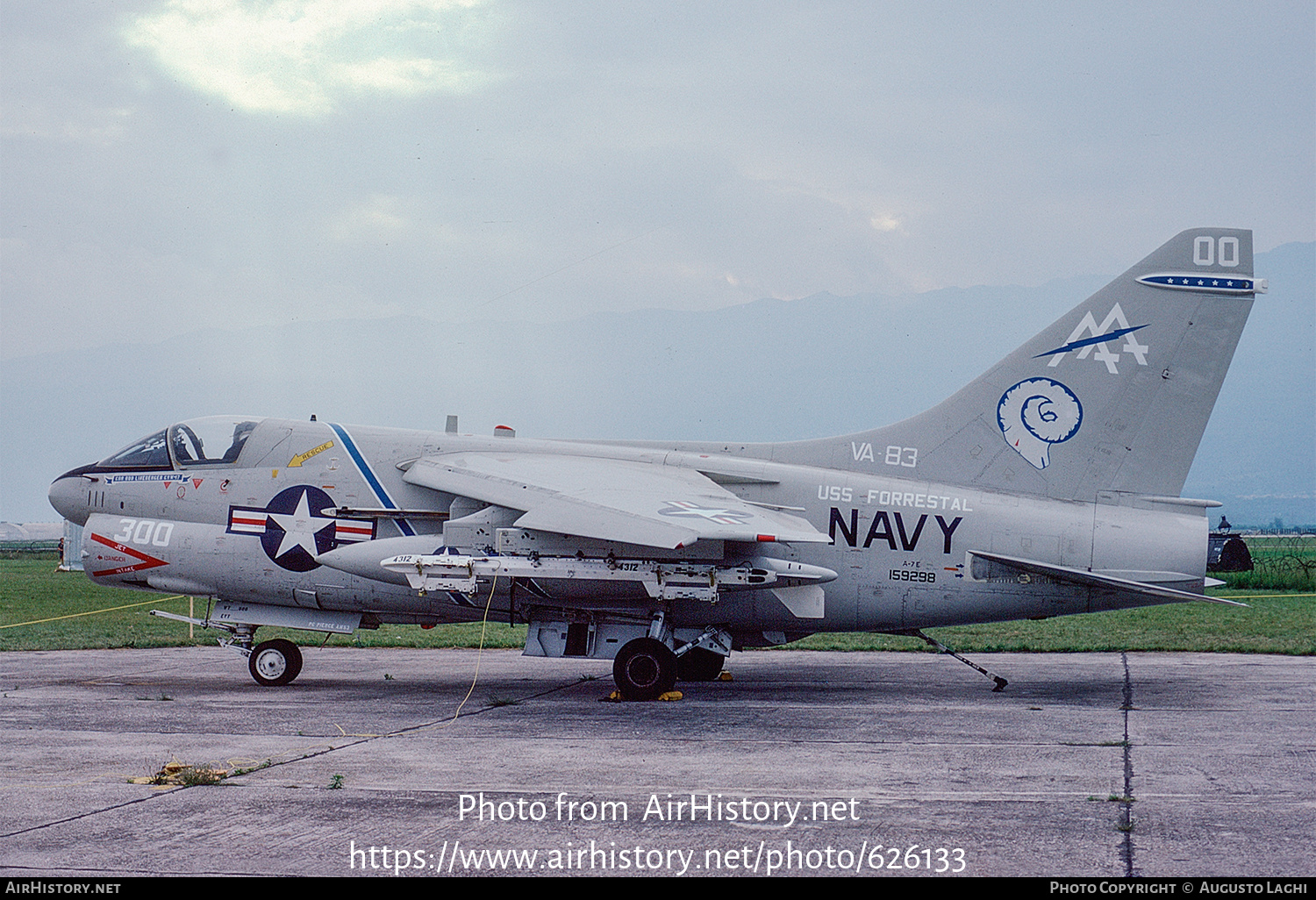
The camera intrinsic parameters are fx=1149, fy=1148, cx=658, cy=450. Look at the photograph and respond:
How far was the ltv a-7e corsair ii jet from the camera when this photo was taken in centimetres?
1300

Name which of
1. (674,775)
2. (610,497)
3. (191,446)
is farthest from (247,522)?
(674,775)

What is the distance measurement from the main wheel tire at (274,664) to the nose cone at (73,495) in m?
3.09

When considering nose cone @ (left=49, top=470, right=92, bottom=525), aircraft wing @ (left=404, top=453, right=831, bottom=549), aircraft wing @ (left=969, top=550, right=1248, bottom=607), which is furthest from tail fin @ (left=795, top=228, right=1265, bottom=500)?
nose cone @ (left=49, top=470, right=92, bottom=525)

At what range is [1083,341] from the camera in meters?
13.9

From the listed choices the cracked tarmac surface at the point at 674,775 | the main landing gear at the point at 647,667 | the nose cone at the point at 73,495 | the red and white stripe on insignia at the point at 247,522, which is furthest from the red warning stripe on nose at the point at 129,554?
the main landing gear at the point at 647,667

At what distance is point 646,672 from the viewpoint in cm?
1312

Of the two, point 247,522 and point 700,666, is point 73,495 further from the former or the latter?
point 700,666

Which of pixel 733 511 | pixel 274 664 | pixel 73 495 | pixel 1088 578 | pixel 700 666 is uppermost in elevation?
pixel 733 511

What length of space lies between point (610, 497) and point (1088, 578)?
5.61 meters

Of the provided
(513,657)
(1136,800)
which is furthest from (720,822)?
(513,657)

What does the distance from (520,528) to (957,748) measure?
196 inches

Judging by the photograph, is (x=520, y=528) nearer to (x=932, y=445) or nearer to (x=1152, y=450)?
(x=932, y=445)

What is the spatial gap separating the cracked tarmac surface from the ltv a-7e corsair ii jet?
102 centimetres

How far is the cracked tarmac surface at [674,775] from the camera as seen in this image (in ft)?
20.8
